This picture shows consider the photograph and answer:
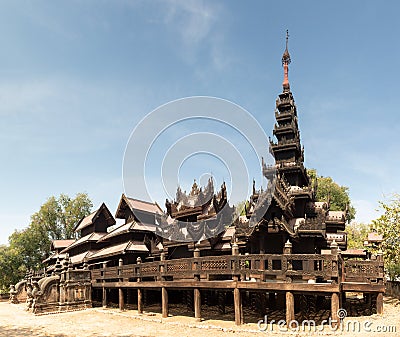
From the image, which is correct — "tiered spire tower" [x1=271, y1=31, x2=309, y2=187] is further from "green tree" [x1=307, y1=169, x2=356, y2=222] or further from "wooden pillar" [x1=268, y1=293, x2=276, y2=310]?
"green tree" [x1=307, y1=169, x2=356, y2=222]

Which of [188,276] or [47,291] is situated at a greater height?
[188,276]

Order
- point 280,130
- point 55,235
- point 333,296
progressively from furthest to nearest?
point 55,235 < point 280,130 < point 333,296

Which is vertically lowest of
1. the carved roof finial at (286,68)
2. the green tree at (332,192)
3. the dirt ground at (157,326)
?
the dirt ground at (157,326)

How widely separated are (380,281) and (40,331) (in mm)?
16319

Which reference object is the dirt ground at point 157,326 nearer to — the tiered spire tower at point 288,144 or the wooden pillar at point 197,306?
the wooden pillar at point 197,306

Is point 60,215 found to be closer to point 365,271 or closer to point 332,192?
point 332,192

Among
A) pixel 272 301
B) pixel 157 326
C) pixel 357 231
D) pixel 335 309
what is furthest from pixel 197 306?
pixel 357 231

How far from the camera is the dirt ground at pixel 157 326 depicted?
13.6 metres

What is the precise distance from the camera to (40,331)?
17984 mm

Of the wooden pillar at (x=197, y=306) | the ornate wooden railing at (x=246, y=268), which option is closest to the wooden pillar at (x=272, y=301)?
the ornate wooden railing at (x=246, y=268)

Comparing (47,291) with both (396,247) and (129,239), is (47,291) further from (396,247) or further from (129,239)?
(396,247)

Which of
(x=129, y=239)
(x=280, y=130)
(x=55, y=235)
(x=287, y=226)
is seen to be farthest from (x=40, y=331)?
(x=55, y=235)

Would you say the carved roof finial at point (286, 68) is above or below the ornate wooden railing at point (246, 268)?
above

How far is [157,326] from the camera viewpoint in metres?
16.9
